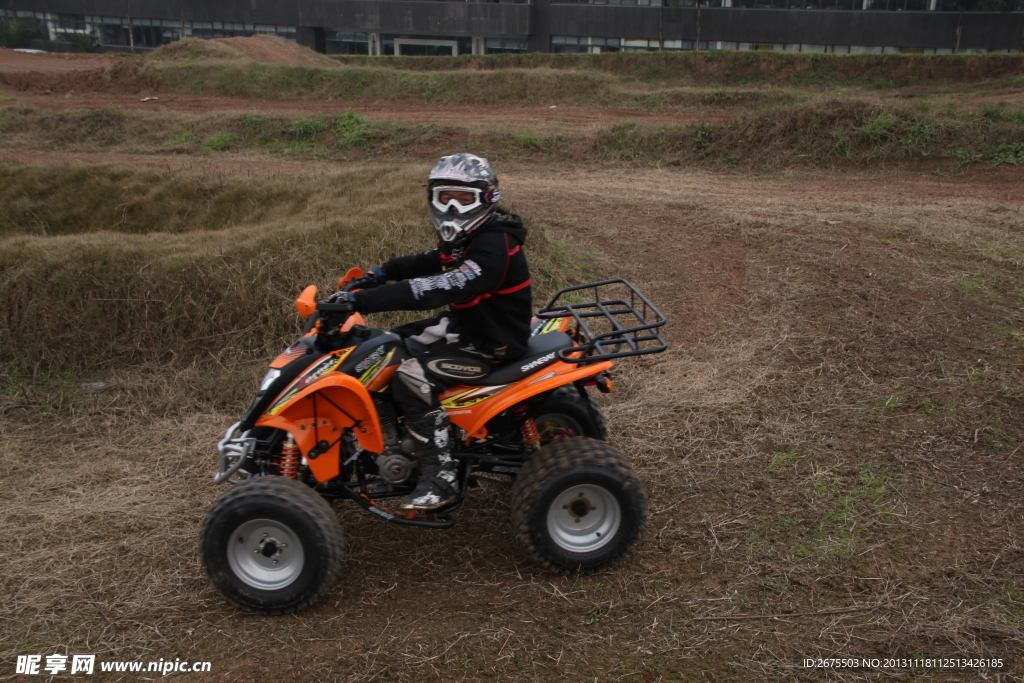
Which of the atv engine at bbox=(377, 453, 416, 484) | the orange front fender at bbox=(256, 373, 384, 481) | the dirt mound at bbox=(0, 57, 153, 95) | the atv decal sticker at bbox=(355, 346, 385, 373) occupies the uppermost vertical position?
the dirt mound at bbox=(0, 57, 153, 95)

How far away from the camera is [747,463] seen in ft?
17.2

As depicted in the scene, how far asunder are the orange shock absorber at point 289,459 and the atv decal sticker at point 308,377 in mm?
201

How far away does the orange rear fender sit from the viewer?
13.4 ft

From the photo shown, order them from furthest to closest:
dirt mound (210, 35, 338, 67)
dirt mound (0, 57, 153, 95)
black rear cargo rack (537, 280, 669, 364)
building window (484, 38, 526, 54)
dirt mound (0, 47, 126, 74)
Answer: building window (484, 38, 526, 54) < dirt mound (210, 35, 338, 67) < dirt mound (0, 47, 126, 74) < dirt mound (0, 57, 153, 95) < black rear cargo rack (537, 280, 669, 364)

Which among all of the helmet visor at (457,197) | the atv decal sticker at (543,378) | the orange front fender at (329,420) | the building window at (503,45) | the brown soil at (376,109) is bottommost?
the orange front fender at (329,420)

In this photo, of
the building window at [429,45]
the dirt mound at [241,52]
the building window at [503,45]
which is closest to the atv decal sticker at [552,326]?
the dirt mound at [241,52]

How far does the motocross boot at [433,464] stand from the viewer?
4109mm

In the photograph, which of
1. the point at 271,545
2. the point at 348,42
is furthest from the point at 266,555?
the point at 348,42

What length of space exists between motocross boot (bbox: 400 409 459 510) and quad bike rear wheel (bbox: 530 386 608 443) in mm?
745

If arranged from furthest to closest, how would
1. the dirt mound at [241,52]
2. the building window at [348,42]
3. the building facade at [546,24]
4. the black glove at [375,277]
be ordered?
the building window at [348,42], the building facade at [546,24], the dirt mound at [241,52], the black glove at [375,277]

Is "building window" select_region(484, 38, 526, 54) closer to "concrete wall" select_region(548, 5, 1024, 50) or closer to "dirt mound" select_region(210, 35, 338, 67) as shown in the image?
"concrete wall" select_region(548, 5, 1024, 50)

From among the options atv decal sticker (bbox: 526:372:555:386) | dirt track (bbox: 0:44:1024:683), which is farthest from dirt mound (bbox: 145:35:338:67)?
atv decal sticker (bbox: 526:372:555:386)

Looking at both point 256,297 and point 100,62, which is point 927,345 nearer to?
point 256,297

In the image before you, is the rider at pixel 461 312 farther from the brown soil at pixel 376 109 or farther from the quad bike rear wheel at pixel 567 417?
the brown soil at pixel 376 109
